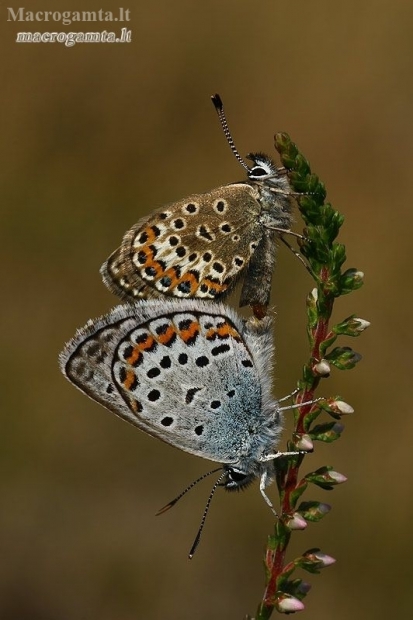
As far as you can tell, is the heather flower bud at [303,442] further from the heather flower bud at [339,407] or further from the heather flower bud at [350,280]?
the heather flower bud at [350,280]

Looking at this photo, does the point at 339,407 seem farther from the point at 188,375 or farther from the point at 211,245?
the point at 211,245

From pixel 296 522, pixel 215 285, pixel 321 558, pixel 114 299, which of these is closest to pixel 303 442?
pixel 296 522

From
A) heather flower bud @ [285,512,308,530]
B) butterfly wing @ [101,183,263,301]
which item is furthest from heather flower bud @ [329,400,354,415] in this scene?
butterfly wing @ [101,183,263,301]

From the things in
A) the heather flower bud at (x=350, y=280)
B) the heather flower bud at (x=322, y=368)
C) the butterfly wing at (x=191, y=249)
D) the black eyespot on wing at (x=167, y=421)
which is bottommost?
the black eyespot on wing at (x=167, y=421)

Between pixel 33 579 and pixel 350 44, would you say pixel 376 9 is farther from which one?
pixel 33 579

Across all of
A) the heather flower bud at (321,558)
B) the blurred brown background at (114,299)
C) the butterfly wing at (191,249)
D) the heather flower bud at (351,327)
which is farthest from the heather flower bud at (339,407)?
the blurred brown background at (114,299)

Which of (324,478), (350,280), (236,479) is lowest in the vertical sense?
(236,479)
